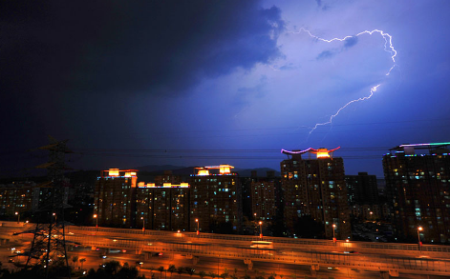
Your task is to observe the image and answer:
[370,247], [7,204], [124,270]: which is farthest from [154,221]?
[7,204]

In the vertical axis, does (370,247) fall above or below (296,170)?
below

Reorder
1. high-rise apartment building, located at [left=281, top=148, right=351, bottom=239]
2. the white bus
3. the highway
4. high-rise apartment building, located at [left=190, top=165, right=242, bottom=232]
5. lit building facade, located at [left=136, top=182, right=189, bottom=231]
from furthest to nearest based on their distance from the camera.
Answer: lit building facade, located at [left=136, top=182, right=189, bottom=231] → high-rise apartment building, located at [left=190, top=165, right=242, bottom=232] → high-rise apartment building, located at [left=281, top=148, right=351, bottom=239] → the white bus → the highway

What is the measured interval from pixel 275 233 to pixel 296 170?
21.2 meters

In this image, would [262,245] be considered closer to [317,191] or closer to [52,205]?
[52,205]

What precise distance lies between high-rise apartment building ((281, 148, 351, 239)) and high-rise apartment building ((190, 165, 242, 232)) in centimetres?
1731

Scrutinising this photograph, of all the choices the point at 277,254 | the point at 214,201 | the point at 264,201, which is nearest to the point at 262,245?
the point at 277,254

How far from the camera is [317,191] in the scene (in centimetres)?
6812

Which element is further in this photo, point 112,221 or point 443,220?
point 112,221

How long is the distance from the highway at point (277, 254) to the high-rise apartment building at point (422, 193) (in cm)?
2983

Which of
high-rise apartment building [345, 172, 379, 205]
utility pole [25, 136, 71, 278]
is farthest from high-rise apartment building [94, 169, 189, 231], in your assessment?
high-rise apartment building [345, 172, 379, 205]

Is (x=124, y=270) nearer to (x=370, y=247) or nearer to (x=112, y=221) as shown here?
(x=370, y=247)

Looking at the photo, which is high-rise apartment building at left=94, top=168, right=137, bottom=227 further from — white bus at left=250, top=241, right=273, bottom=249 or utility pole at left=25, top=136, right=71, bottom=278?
white bus at left=250, top=241, right=273, bottom=249

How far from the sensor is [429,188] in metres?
59.6

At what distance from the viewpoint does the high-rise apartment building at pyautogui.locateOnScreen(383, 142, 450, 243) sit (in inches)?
2265
